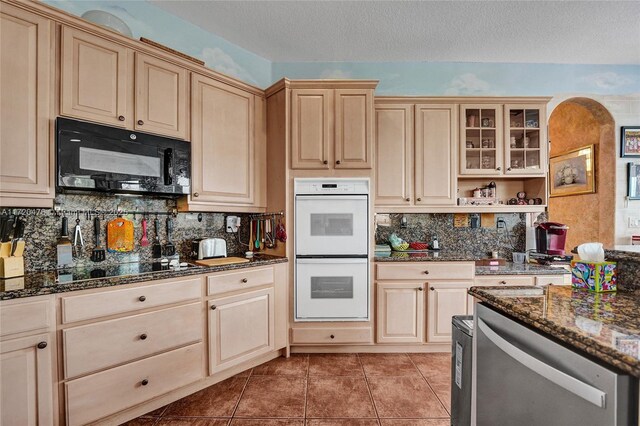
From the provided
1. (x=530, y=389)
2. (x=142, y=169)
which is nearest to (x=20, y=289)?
(x=142, y=169)

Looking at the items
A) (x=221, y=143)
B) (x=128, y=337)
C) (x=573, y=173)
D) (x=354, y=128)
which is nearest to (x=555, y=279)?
(x=573, y=173)

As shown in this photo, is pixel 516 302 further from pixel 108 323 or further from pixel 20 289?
pixel 20 289

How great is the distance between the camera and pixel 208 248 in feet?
8.40

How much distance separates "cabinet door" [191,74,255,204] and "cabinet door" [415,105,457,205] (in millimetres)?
1632

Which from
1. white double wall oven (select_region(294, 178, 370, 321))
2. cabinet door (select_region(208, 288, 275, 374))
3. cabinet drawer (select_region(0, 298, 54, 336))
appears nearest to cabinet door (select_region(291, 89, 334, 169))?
white double wall oven (select_region(294, 178, 370, 321))

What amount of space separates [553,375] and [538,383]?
0.12 meters

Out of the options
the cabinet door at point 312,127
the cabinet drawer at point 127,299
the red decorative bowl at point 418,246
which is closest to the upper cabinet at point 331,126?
the cabinet door at point 312,127

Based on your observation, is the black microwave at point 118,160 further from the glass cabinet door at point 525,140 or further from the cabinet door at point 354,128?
the glass cabinet door at point 525,140

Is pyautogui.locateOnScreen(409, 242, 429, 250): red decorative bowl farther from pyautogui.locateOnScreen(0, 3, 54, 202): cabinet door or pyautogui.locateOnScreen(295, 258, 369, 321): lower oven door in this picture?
pyautogui.locateOnScreen(0, 3, 54, 202): cabinet door

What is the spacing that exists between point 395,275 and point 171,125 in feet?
7.21

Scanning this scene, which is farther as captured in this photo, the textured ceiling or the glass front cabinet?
the glass front cabinet

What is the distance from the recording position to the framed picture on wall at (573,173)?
3771 millimetres

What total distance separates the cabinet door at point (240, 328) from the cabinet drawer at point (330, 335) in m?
0.26

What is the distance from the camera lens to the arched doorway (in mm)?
3516
